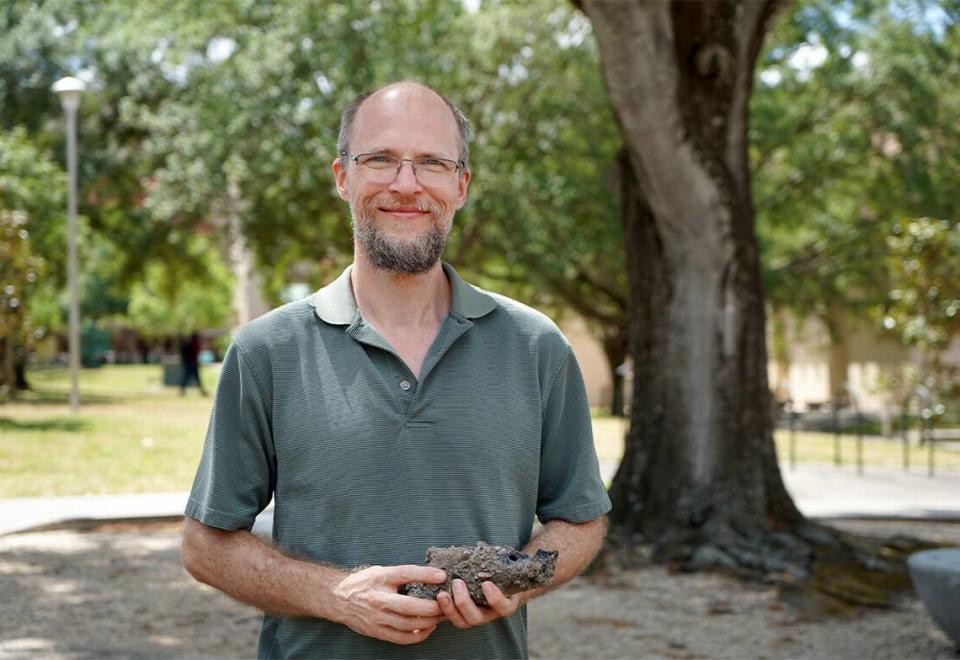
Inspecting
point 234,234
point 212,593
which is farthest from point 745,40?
point 234,234

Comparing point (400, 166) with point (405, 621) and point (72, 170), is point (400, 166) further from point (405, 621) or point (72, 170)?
point (72, 170)

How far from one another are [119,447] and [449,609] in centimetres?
1565

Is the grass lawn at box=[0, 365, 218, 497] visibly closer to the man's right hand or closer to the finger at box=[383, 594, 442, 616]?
the man's right hand

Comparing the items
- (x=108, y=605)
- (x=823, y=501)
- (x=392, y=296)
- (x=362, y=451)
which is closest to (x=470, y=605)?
(x=362, y=451)

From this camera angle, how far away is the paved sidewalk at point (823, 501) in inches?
424

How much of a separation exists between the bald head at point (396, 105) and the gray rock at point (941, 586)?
511 centimetres

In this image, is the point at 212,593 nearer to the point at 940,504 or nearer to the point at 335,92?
the point at 940,504

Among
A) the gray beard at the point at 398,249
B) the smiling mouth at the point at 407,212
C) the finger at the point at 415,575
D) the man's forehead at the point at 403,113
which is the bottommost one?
the finger at the point at 415,575

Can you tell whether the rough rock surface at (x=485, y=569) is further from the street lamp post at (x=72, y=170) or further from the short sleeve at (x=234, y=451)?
the street lamp post at (x=72, y=170)

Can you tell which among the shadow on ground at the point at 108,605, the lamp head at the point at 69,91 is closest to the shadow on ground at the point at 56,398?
the lamp head at the point at 69,91

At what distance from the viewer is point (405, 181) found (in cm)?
236

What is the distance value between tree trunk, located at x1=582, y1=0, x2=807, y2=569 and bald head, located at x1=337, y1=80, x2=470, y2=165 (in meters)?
6.35

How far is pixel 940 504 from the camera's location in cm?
1289

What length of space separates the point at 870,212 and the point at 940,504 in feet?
51.2
